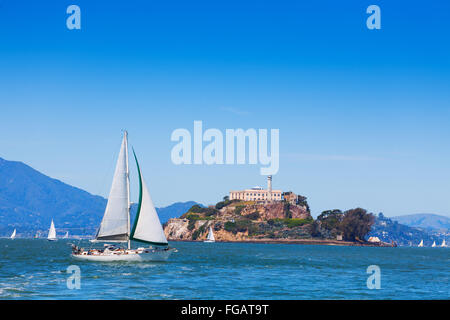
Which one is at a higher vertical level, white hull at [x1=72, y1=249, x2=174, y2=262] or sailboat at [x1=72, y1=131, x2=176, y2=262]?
sailboat at [x1=72, y1=131, x2=176, y2=262]

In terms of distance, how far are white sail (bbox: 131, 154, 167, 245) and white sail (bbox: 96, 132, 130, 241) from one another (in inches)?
70.7

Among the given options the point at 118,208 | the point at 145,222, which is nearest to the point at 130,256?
the point at 145,222

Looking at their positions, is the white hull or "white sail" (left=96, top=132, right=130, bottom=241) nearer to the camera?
"white sail" (left=96, top=132, right=130, bottom=241)

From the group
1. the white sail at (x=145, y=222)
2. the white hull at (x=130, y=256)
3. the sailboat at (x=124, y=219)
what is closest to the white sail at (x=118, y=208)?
the sailboat at (x=124, y=219)

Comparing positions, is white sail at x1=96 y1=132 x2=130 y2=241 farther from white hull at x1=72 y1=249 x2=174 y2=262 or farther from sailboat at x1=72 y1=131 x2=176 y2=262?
white hull at x1=72 y1=249 x2=174 y2=262

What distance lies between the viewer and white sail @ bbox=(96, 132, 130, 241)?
79.8m

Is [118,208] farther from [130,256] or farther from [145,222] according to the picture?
[130,256]

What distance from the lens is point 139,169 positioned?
79.8 metres

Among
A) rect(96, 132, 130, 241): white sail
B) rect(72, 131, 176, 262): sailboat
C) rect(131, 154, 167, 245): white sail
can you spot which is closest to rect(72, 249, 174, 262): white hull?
rect(72, 131, 176, 262): sailboat

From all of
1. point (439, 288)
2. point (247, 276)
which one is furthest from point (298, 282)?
point (439, 288)

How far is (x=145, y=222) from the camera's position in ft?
263
